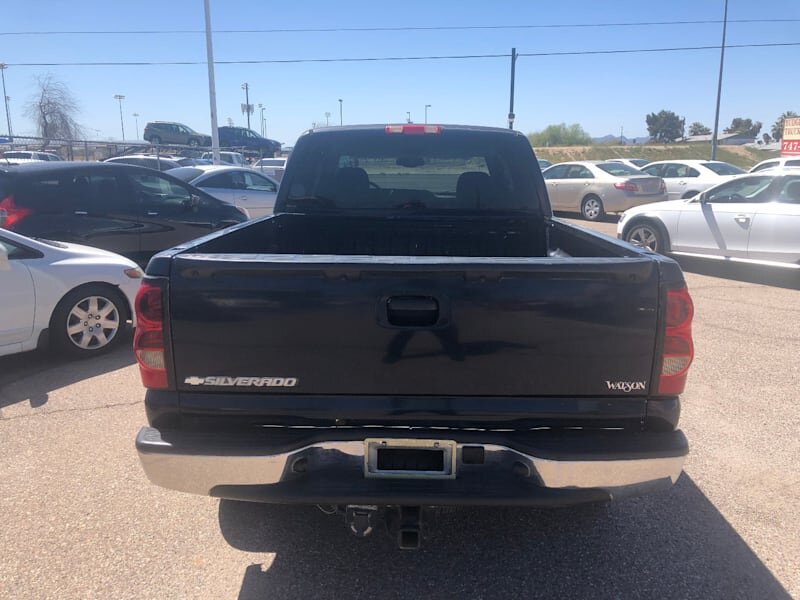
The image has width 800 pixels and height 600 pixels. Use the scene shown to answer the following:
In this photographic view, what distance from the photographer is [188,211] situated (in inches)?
358

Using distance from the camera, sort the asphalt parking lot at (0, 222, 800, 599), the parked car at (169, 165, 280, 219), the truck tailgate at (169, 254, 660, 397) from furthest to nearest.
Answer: the parked car at (169, 165, 280, 219) < the asphalt parking lot at (0, 222, 800, 599) < the truck tailgate at (169, 254, 660, 397)

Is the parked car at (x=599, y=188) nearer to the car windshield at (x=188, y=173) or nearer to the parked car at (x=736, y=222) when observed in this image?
the parked car at (x=736, y=222)

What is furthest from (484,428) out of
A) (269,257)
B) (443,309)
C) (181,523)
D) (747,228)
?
(747,228)

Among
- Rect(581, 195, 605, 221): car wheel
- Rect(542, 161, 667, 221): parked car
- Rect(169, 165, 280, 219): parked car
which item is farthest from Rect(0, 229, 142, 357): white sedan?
Rect(581, 195, 605, 221): car wheel

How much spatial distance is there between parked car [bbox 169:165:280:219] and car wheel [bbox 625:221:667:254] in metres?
7.16

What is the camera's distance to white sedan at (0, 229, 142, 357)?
17.7 ft

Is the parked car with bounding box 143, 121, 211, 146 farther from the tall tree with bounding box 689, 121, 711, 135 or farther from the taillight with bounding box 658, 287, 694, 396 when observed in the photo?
the tall tree with bounding box 689, 121, 711, 135

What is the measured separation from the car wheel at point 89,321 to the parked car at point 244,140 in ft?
116

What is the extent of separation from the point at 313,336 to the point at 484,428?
75 centimetres

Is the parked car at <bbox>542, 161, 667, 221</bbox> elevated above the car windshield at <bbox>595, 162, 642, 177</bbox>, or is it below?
below

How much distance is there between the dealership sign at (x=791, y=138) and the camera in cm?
2995

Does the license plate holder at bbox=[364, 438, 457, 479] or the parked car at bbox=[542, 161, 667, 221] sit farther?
the parked car at bbox=[542, 161, 667, 221]

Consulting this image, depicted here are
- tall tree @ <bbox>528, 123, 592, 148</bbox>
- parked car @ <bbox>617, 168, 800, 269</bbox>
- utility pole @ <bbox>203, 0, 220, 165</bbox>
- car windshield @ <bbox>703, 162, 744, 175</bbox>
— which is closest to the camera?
parked car @ <bbox>617, 168, 800, 269</bbox>

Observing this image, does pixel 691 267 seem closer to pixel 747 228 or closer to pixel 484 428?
pixel 747 228
